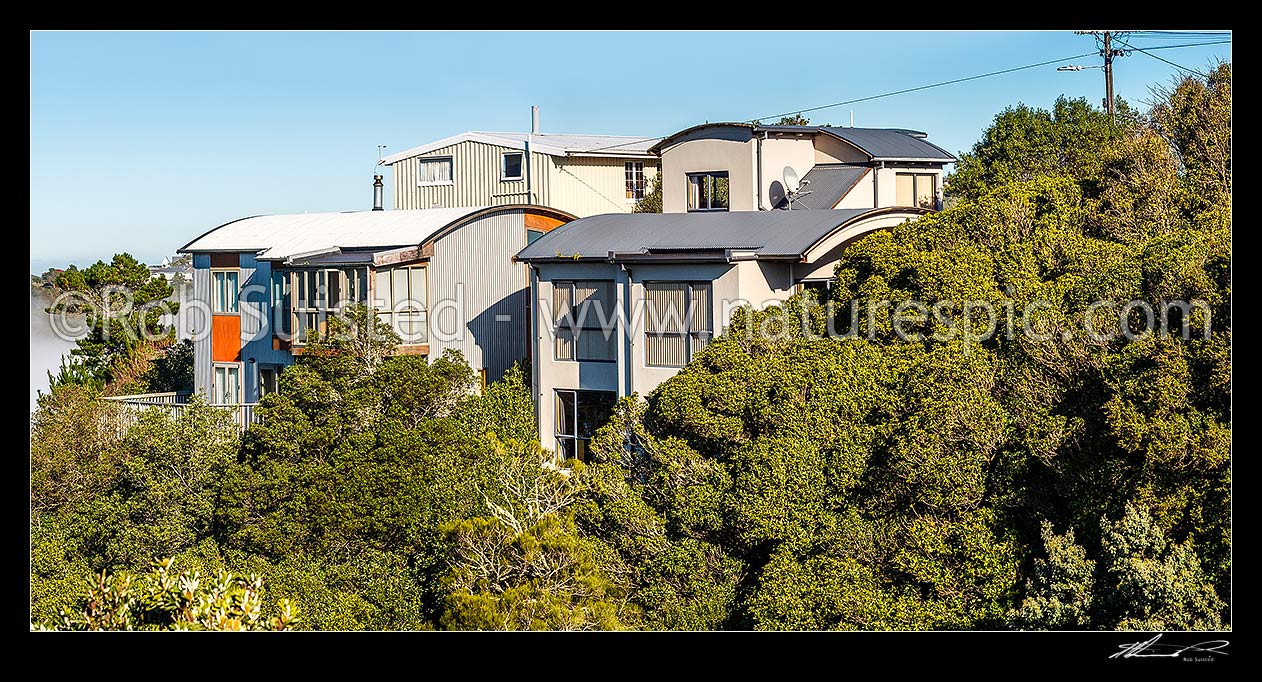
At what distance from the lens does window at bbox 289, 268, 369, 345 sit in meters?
27.3

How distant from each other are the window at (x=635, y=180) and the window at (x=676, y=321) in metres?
14.8

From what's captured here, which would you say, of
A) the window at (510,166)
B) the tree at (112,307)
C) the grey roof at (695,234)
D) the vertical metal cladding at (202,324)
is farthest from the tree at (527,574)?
the window at (510,166)

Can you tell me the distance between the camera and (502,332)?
30.1 m

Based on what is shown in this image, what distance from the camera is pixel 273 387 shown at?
30812mm

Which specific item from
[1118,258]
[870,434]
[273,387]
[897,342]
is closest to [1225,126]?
[1118,258]

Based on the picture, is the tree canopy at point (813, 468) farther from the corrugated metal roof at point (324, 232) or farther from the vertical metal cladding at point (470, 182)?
the vertical metal cladding at point (470, 182)

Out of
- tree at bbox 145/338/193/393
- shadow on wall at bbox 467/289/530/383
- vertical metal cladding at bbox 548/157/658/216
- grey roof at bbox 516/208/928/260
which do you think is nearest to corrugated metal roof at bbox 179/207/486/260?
shadow on wall at bbox 467/289/530/383

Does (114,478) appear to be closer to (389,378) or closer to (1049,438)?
(389,378)

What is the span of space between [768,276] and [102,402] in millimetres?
12392

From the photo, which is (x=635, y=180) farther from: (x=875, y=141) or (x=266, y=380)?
(x=266, y=380)

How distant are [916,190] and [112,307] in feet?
66.0

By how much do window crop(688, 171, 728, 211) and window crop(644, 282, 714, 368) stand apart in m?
6.54

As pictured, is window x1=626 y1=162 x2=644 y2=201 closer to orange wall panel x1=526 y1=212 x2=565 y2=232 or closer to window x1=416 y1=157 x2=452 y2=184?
window x1=416 y1=157 x2=452 y2=184
